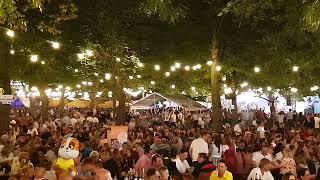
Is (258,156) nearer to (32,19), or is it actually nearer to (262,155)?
(262,155)

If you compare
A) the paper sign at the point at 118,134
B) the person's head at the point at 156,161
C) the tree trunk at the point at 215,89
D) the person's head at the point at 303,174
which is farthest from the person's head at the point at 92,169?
the tree trunk at the point at 215,89

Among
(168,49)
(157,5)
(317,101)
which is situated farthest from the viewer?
(317,101)

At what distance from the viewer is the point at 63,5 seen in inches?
604

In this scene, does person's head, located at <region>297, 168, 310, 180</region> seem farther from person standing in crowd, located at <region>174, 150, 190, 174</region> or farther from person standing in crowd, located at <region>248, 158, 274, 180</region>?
person standing in crowd, located at <region>174, 150, 190, 174</region>

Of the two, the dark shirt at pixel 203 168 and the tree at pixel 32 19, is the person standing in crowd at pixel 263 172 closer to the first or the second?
the dark shirt at pixel 203 168

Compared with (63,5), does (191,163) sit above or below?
below

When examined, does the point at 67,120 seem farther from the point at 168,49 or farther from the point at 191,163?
the point at 191,163

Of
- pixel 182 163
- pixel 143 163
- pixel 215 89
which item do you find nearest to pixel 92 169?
pixel 143 163

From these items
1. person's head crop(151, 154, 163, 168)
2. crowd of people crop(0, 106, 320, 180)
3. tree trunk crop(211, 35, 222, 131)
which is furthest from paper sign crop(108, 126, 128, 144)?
tree trunk crop(211, 35, 222, 131)

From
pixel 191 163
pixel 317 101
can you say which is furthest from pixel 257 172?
pixel 317 101

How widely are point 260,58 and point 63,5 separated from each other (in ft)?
43.9

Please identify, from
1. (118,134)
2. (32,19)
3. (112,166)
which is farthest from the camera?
(32,19)

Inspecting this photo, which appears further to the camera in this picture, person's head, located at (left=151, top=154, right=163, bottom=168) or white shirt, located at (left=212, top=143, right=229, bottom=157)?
white shirt, located at (left=212, top=143, right=229, bottom=157)

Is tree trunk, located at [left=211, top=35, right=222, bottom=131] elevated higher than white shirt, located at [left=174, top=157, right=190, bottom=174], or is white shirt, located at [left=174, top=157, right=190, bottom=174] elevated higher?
tree trunk, located at [left=211, top=35, right=222, bottom=131]
